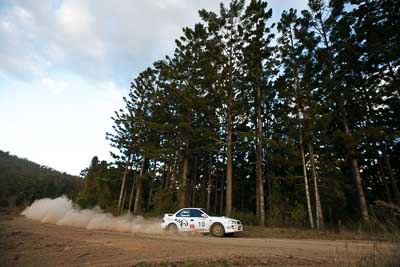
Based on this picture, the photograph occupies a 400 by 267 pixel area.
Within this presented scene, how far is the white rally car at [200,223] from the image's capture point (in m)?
12.9

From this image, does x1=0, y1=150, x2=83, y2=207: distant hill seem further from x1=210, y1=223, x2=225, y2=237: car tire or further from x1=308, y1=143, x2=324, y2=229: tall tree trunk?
x1=308, y1=143, x2=324, y2=229: tall tree trunk

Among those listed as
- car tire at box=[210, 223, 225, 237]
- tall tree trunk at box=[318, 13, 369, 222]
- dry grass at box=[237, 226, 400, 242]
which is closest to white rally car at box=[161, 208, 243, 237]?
car tire at box=[210, 223, 225, 237]

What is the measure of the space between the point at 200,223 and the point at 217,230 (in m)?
1.10

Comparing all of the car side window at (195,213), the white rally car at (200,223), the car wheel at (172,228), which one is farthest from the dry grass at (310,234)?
the car wheel at (172,228)

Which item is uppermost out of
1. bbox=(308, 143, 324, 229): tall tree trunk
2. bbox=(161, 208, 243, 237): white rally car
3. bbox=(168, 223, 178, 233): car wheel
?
bbox=(308, 143, 324, 229): tall tree trunk

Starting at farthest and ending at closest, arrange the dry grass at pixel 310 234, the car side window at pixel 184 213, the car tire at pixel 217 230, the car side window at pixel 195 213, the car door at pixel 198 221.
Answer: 1. the car side window at pixel 184 213
2. the car side window at pixel 195 213
3. the car door at pixel 198 221
4. the car tire at pixel 217 230
5. the dry grass at pixel 310 234

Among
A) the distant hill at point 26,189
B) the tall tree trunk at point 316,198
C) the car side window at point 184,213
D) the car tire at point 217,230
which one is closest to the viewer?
the car tire at point 217,230

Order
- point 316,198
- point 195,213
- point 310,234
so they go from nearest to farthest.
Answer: point 310,234, point 195,213, point 316,198

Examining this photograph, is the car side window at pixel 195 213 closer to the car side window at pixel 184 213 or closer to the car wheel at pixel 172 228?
the car side window at pixel 184 213

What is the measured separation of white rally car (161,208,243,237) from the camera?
42.3ft

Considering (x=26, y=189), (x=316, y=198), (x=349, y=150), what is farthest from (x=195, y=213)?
(x=26, y=189)

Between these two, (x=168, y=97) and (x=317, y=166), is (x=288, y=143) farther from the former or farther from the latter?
(x=168, y=97)

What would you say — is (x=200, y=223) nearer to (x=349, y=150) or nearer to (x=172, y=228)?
(x=172, y=228)

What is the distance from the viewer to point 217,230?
12984mm
